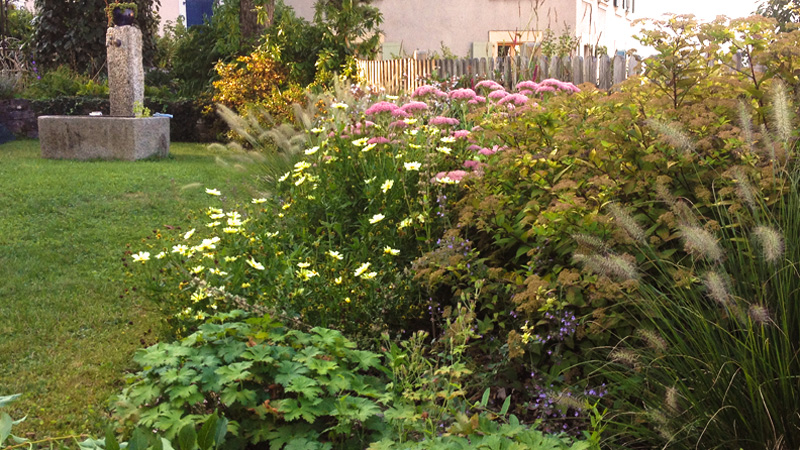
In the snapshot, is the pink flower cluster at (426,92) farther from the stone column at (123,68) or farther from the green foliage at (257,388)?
the stone column at (123,68)

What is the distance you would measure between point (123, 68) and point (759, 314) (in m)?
10.7

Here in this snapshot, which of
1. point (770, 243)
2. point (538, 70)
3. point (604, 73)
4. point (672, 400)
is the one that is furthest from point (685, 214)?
point (604, 73)

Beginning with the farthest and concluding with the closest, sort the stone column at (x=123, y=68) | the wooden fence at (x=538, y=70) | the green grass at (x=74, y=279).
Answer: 1. the stone column at (x=123, y=68)
2. the wooden fence at (x=538, y=70)
3. the green grass at (x=74, y=279)

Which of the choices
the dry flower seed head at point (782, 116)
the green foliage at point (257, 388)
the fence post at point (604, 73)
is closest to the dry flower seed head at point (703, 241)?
the dry flower seed head at point (782, 116)

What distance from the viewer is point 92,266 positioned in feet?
17.1

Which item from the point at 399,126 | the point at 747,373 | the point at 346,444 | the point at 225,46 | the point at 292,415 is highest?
the point at 225,46

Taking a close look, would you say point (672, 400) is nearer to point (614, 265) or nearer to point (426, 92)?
point (614, 265)

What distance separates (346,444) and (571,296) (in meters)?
1.00

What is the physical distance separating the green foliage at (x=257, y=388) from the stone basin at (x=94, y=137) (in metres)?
8.27

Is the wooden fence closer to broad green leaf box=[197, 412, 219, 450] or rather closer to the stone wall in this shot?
the stone wall

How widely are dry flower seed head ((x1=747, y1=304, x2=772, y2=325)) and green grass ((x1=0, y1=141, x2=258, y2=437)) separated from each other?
2.45 metres

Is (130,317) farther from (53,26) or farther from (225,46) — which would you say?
(53,26)

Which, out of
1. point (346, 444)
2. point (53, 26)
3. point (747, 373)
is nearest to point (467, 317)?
point (346, 444)

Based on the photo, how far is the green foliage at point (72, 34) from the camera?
16.4 metres
